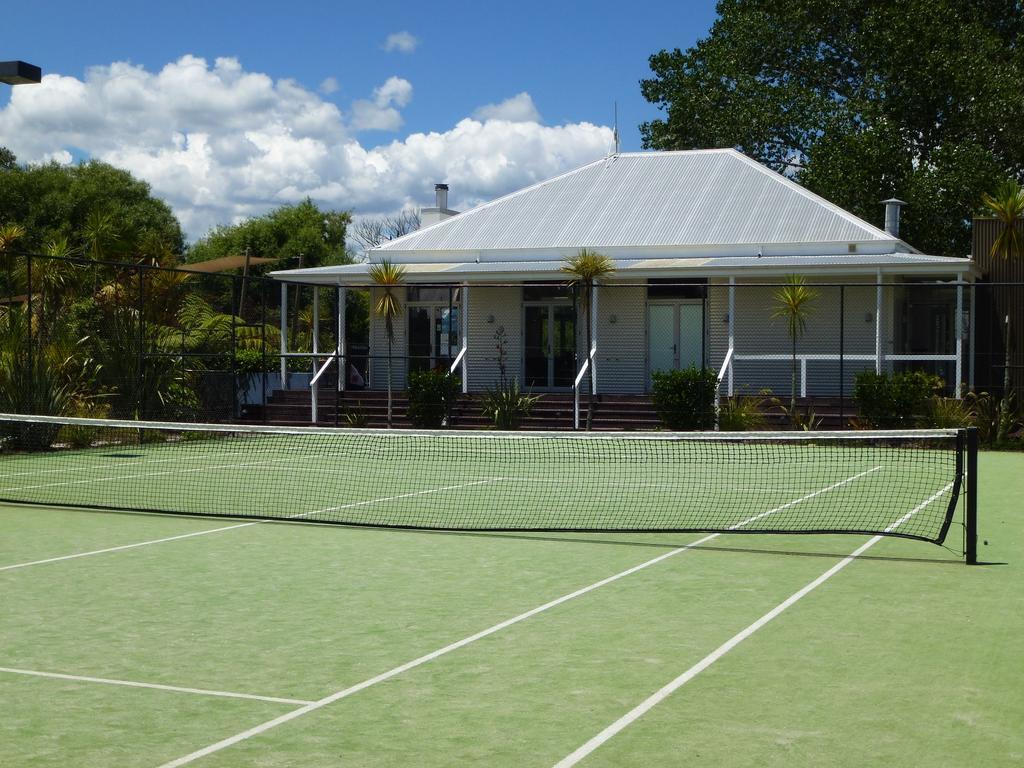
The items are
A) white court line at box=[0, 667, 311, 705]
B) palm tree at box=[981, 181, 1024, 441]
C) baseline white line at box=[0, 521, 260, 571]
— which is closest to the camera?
white court line at box=[0, 667, 311, 705]

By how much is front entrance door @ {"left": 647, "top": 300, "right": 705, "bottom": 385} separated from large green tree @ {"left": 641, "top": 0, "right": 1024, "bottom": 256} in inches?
361

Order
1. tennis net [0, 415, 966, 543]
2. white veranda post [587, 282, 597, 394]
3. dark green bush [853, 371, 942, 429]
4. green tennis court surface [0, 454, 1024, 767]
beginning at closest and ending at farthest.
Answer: green tennis court surface [0, 454, 1024, 767] → tennis net [0, 415, 966, 543] → dark green bush [853, 371, 942, 429] → white veranda post [587, 282, 597, 394]

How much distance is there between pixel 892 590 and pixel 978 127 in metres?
28.9

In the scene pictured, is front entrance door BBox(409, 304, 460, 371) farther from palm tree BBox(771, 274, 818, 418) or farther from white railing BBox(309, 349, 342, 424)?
palm tree BBox(771, 274, 818, 418)

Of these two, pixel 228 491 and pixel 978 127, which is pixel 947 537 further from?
pixel 978 127

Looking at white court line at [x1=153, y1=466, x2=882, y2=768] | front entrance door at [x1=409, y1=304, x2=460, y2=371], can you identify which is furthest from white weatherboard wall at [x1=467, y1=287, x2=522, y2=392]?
white court line at [x1=153, y1=466, x2=882, y2=768]

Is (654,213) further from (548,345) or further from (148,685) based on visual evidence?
(148,685)

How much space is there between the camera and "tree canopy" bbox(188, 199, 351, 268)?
6394 cm

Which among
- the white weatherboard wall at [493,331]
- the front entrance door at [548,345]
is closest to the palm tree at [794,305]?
the front entrance door at [548,345]

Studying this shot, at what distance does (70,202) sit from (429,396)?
35.0 meters

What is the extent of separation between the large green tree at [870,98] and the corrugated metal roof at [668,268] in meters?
7.54

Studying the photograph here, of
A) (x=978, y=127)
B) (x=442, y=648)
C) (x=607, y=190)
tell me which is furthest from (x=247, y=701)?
(x=978, y=127)

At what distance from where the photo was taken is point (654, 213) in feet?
100

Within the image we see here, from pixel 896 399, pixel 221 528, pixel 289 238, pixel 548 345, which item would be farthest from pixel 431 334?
pixel 289 238
